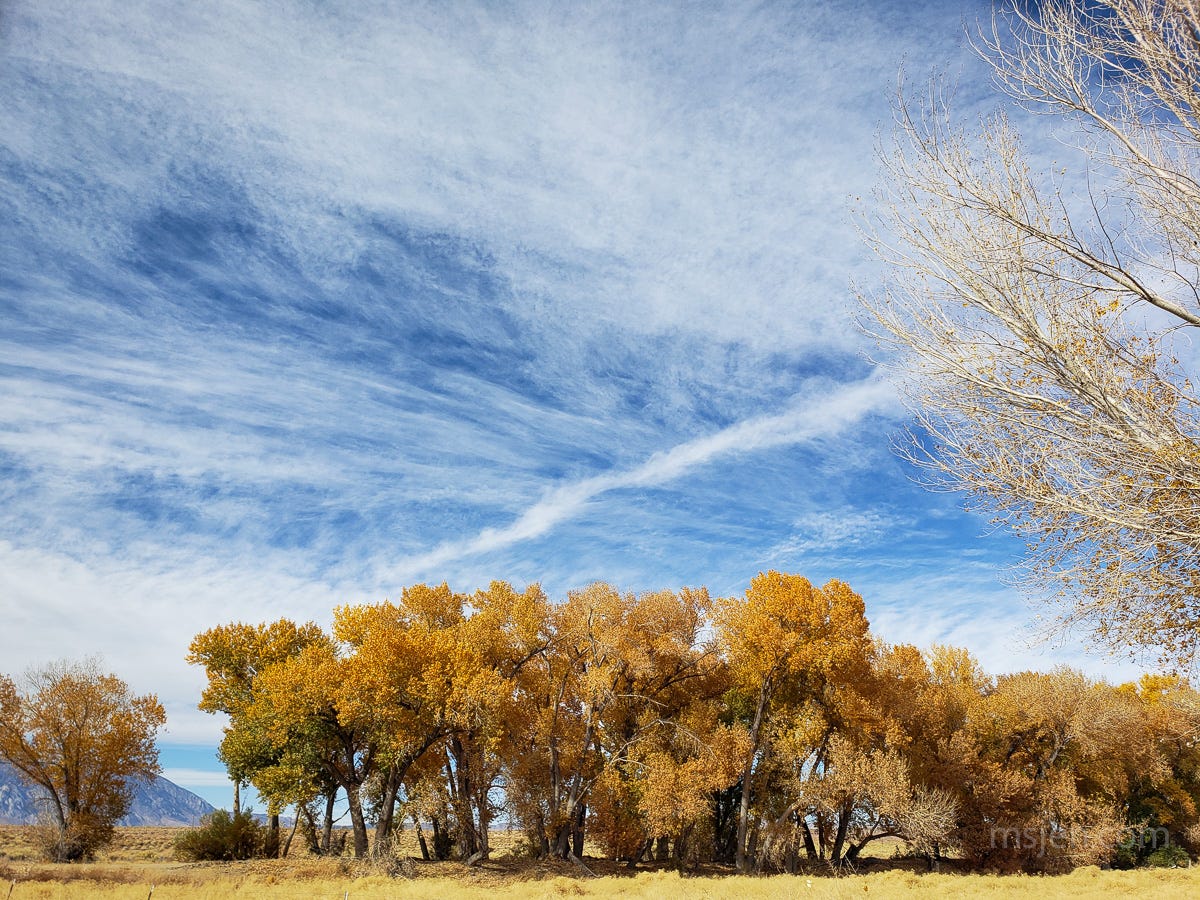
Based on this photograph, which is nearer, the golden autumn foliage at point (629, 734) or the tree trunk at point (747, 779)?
the golden autumn foliage at point (629, 734)

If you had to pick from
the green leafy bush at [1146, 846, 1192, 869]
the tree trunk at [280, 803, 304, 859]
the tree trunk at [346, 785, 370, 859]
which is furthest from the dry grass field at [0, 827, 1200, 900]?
the green leafy bush at [1146, 846, 1192, 869]

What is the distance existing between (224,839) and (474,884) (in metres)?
13.0

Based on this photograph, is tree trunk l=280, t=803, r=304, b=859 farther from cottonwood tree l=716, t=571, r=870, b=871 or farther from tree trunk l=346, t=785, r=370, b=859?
cottonwood tree l=716, t=571, r=870, b=871

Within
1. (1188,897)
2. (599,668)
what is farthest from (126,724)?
(1188,897)

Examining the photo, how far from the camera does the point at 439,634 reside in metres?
26.6

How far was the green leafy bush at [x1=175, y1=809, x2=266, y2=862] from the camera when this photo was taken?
2930 cm

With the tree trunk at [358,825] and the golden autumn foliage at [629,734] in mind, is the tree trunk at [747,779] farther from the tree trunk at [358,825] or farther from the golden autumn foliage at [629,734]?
the tree trunk at [358,825]

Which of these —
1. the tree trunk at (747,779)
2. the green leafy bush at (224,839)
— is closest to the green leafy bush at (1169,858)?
the tree trunk at (747,779)

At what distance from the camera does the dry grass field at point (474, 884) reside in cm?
1905

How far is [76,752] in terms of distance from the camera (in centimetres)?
2994

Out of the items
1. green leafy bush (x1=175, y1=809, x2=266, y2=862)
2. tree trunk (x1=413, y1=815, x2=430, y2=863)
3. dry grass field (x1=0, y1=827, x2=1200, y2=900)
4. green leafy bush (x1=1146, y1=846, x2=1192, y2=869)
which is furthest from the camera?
green leafy bush (x1=1146, y1=846, x2=1192, y2=869)

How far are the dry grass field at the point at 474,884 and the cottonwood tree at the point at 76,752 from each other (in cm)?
275

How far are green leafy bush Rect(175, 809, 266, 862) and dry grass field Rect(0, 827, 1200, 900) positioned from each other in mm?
1092

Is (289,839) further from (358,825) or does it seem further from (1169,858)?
(1169,858)
